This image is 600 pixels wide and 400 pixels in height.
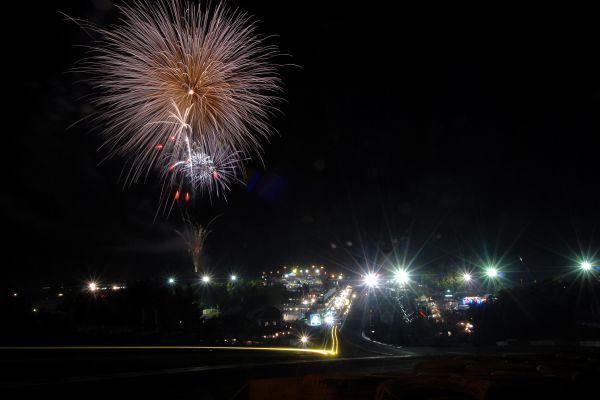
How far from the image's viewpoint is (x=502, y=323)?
83.8 ft

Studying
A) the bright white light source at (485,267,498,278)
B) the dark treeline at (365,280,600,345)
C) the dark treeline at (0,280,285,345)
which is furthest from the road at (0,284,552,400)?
the bright white light source at (485,267,498,278)

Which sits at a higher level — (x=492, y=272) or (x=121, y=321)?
(x=492, y=272)

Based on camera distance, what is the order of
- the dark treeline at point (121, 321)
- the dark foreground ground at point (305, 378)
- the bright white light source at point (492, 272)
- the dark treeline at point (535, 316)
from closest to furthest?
1. the dark foreground ground at point (305, 378)
2. the dark treeline at point (121, 321)
3. the dark treeline at point (535, 316)
4. the bright white light source at point (492, 272)

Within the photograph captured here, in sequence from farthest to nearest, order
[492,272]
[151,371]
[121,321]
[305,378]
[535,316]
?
1. [492,272]
2. [121,321]
3. [535,316]
4. [151,371]
5. [305,378]

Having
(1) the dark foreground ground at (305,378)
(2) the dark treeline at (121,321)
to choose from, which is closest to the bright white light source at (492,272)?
(2) the dark treeline at (121,321)

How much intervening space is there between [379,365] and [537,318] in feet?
66.3

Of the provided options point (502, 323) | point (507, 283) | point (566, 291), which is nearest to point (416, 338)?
point (502, 323)

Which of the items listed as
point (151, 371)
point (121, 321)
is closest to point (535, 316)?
point (151, 371)

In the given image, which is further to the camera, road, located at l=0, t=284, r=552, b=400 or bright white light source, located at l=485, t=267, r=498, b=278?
bright white light source, located at l=485, t=267, r=498, b=278

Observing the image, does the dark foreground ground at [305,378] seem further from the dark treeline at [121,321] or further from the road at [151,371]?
the dark treeline at [121,321]

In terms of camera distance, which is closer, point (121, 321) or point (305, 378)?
point (305, 378)

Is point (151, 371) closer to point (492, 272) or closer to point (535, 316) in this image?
point (535, 316)

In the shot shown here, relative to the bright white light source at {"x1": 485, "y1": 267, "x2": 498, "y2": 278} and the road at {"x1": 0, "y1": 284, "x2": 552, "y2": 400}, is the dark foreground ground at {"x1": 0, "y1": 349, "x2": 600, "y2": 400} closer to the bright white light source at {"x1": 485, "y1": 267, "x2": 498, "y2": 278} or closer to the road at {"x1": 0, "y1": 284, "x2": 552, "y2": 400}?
the road at {"x1": 0, "y1": 284, "x2": 552, "y2": 400}

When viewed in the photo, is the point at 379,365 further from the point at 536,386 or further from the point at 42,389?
the point at 42,389
